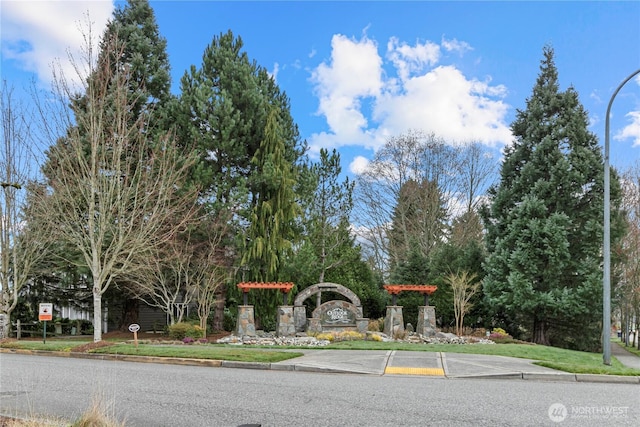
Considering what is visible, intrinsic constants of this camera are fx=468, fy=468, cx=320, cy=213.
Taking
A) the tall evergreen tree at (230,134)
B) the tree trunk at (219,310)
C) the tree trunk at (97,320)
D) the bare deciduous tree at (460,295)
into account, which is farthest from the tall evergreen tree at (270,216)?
the bare deciduous tree at (460,295)

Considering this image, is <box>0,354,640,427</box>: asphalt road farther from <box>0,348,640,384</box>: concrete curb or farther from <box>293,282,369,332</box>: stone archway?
<box>293,282,369,332</box>: stone archway

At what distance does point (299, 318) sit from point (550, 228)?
11906 millimetres

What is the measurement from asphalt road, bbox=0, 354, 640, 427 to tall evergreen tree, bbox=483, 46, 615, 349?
42.6 feet

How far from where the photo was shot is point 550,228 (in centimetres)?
2081

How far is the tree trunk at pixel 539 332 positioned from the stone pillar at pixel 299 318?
35.2ft

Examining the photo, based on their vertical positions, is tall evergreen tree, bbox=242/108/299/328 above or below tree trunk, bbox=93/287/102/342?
above

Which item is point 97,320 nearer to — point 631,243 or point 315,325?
point 315,325

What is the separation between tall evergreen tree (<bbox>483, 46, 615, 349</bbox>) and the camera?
68.0ft

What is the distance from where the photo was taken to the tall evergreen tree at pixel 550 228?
20719 millimetres

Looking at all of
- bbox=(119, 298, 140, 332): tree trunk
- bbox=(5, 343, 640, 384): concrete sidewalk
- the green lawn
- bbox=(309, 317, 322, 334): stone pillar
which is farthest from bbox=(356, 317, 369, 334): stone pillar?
bbox=(119, 298, 140, 332): tree trunk

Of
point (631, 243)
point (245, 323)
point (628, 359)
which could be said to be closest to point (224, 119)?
point (245, 323)

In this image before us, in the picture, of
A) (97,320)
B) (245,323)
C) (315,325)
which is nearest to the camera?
(97,320)

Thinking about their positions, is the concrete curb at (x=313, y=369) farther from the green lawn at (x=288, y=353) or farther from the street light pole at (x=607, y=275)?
the street light pole at (x=607, y=275)

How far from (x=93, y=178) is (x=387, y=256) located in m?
23.2
